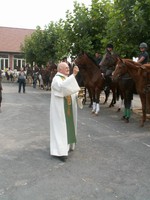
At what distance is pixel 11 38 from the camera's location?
5800 cm

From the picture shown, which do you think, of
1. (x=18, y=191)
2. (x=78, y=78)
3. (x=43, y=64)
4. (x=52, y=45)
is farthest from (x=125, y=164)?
(x=43, y=64)

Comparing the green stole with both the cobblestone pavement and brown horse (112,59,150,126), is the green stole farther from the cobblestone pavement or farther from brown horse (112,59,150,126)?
brown horse (112,59,150,126)

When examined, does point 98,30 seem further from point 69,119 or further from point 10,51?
point 10,51

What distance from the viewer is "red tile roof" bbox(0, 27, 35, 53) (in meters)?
55.9

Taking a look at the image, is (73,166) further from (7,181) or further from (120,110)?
(120,110)

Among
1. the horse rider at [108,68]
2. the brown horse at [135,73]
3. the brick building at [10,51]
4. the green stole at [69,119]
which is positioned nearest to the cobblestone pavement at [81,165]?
the green stole at [69,119]

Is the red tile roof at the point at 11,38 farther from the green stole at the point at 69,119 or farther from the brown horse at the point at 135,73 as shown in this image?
the green stole at the point at 69,119

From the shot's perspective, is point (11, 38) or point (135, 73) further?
point (11, 38)

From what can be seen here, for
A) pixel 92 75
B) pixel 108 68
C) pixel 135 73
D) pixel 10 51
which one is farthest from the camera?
pixel 10 51

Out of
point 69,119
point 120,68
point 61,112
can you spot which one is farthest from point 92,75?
point 61,112

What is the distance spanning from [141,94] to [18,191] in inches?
242

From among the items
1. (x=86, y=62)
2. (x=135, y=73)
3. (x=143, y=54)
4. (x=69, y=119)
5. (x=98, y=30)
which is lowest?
(x=69, y=119)

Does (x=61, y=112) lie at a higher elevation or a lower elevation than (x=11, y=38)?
lower

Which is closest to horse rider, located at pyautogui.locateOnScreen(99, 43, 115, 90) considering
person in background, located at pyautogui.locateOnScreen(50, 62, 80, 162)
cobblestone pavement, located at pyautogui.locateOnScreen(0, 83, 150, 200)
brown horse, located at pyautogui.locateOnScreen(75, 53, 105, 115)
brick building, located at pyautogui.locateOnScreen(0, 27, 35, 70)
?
brown horse, located at pyautogui.locateOnScreen(75, 53, 105, 115)
